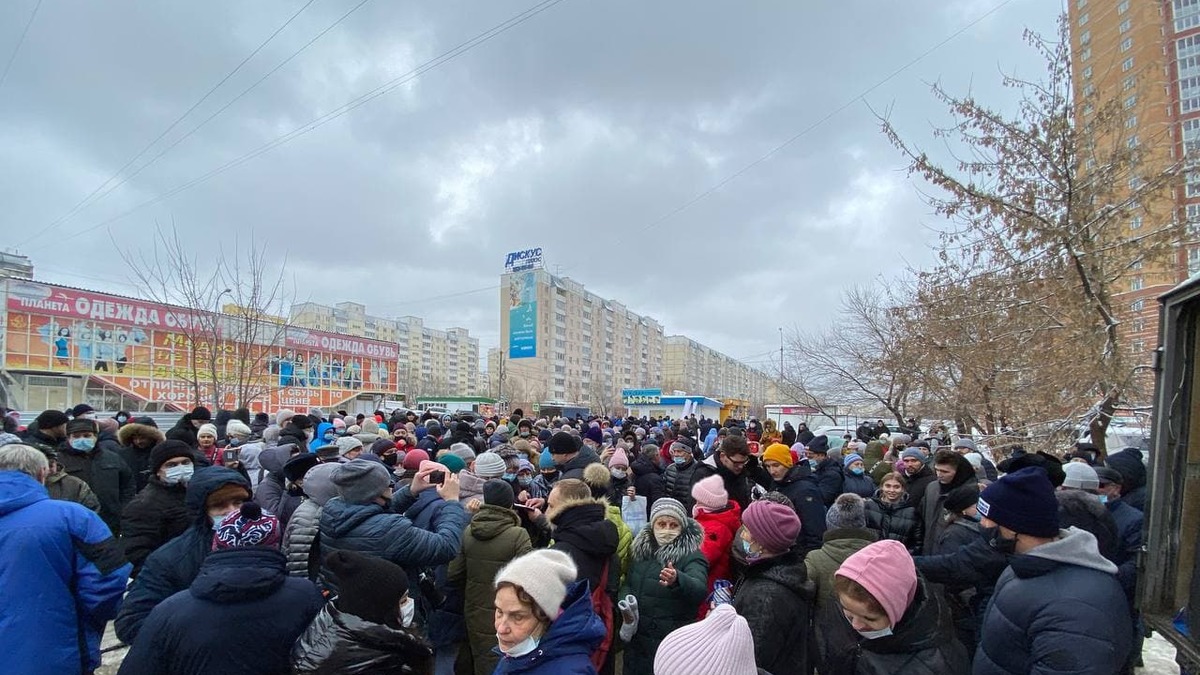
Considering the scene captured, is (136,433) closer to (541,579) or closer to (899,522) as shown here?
(541,579)

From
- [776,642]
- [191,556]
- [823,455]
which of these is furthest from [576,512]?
[823,455]

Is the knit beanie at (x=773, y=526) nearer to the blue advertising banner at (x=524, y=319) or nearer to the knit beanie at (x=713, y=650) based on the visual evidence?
the knit beanie at (x=713, y=650)

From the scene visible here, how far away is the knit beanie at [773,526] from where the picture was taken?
8.81ft

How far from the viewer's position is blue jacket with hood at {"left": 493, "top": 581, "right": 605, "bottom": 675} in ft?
6.38

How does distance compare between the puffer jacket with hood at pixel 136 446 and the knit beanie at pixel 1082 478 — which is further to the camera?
the puffer jacket with hood at pixel 136 446

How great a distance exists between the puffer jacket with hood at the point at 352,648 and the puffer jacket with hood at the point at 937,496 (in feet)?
12.8

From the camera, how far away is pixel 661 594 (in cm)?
325

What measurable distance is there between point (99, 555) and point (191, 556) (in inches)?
17.0

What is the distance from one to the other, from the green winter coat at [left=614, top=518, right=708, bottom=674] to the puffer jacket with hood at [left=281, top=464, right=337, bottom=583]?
178 centimetres

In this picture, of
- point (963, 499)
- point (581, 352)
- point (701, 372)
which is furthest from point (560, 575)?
point (701, 372)

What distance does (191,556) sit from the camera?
2809 mm

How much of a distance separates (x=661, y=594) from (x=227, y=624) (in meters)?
2.13

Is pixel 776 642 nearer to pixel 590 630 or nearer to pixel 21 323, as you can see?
pixel 590 630

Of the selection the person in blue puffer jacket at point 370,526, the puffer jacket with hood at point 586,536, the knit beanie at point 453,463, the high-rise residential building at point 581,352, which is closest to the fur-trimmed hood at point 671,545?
the puffer jacket with hood at point 586,536
